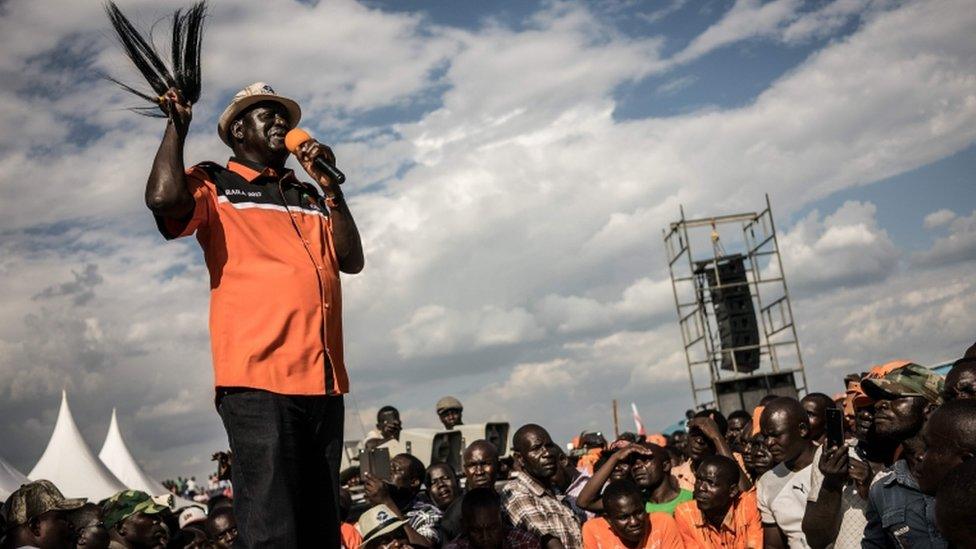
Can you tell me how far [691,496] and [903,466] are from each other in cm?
→ 284

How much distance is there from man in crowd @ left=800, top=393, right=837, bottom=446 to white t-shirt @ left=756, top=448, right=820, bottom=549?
1.06 metres

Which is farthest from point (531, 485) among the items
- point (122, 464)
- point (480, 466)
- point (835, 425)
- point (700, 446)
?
point (122, 464)

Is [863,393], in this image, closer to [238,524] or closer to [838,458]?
[838,458]

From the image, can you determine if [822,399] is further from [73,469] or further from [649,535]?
[73,469]

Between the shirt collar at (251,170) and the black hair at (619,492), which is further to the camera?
the black hair at (619,492)

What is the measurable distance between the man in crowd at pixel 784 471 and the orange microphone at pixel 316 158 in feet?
13.4

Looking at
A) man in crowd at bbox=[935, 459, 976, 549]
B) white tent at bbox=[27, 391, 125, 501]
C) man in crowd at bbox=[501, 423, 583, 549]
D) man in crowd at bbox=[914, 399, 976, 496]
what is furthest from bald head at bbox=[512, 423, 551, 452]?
white tent at bbox=[27, 391, 125, 501]

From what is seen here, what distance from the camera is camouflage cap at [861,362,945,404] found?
16.1 ft

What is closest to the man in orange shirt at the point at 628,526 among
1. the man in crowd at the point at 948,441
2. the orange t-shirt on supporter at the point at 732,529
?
the orange t-shirt on supporter at the point at 732,529

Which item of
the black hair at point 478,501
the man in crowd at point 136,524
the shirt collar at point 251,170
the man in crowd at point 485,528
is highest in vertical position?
the shirt collar at point 251,170

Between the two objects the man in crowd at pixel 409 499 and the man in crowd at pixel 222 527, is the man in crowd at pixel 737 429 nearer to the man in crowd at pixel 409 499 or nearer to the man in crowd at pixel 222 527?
the man in crowd at pixel 409 499

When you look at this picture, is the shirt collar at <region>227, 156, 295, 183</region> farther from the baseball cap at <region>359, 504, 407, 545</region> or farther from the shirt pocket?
the baseball cap at <region>359, 504, 407, 545</region>

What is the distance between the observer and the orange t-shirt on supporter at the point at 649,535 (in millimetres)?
6168

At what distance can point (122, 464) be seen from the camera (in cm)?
2502
